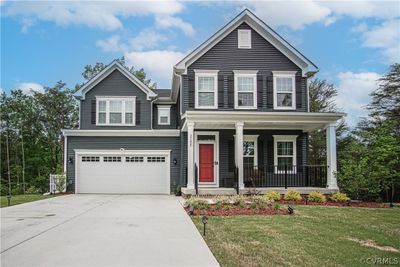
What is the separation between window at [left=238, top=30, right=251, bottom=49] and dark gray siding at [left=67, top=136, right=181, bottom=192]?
18.5 feet

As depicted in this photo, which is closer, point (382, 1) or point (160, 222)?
point (160, 222)

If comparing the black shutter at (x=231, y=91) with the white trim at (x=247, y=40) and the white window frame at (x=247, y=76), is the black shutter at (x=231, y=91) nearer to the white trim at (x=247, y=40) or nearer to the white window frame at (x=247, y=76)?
the white window frame at (x=247, y=76)

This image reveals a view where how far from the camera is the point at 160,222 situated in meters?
8.39

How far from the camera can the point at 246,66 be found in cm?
1666

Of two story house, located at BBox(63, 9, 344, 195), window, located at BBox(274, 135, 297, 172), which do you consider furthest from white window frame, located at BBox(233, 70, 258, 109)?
window, located at BBox(274, 135, 297, 172)

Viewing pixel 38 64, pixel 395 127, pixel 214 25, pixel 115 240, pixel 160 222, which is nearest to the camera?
pixel 115 240

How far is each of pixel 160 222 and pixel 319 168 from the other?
9.92 m

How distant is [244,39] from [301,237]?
12.0m

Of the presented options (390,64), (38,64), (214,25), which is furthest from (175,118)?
(390,64)

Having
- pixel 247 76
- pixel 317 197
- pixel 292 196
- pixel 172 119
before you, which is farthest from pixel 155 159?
pixel 317 197

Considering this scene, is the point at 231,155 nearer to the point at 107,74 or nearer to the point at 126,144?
the point at 126,144

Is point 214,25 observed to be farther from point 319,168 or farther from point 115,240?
point 115,240

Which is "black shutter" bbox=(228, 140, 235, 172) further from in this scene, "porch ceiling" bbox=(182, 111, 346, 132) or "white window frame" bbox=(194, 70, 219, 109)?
"white window frame" bbox=(194, 70, 219, 109)

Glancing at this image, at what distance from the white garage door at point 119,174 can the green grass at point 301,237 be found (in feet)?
29.5
